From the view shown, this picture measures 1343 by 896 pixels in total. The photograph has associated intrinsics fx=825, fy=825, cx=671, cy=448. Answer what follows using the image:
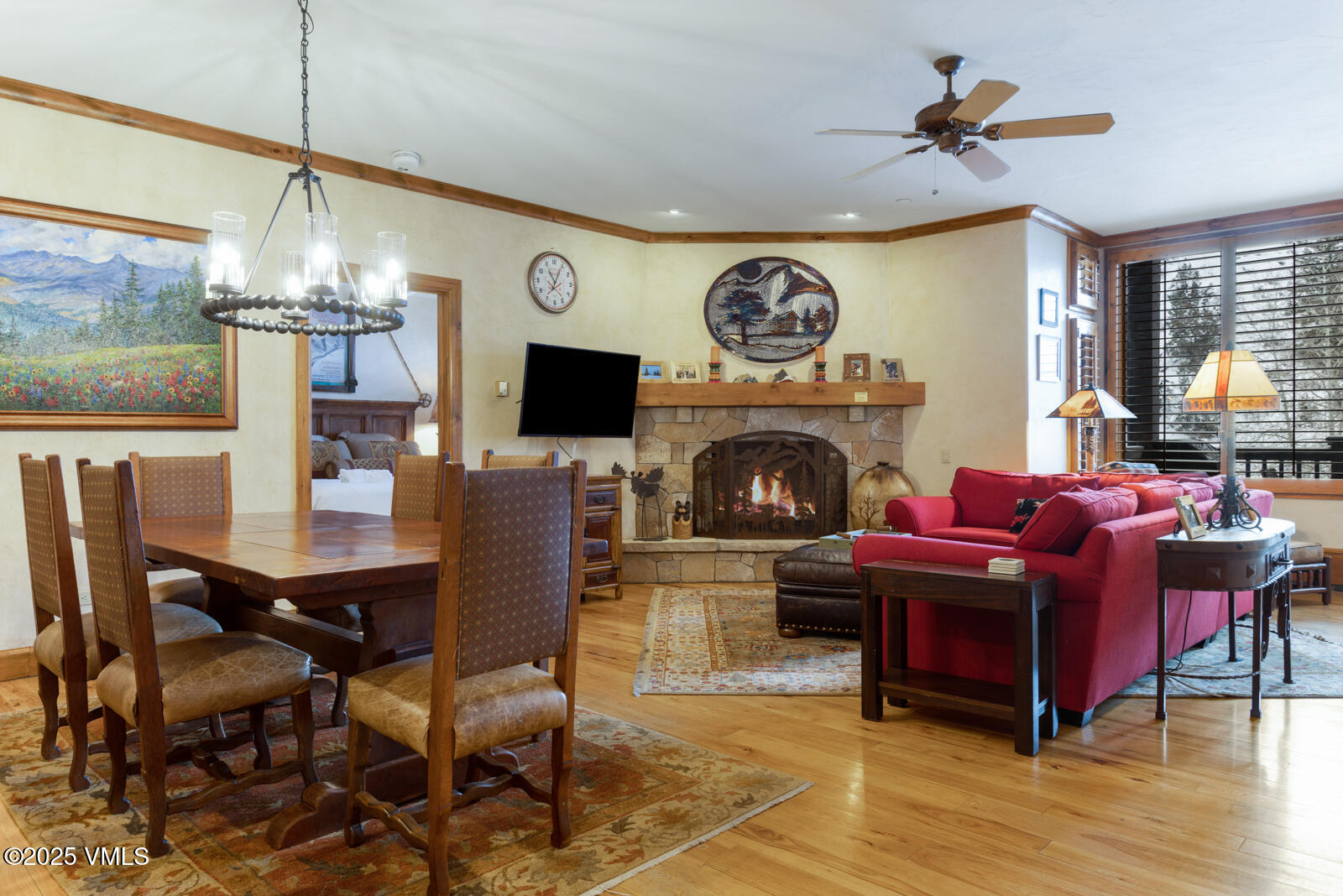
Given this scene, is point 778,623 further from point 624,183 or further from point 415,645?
point 624,183

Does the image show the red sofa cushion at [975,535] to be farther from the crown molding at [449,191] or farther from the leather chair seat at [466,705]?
the leather chair seat at [466,705]

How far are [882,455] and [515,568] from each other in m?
5.06

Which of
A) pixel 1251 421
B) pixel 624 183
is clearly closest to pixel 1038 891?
pixel 624 183

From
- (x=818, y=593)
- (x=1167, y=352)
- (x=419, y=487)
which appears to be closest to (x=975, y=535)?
(x=818, y=593)

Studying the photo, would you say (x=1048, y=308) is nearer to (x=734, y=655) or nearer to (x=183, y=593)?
(x=734, y=655)

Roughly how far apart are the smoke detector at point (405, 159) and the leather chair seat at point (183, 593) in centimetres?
259

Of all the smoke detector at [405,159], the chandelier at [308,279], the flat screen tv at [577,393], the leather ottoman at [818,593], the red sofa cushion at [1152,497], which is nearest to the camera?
the chandelier at [308,279]

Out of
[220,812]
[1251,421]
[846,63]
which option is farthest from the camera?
[1251,421]

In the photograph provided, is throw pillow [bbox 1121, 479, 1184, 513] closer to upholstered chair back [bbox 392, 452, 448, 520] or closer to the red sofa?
the red sofa

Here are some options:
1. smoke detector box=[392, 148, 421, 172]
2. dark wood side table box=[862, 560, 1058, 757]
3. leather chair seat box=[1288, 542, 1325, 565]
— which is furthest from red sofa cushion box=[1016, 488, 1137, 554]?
smoke detector box=[392, 148, 421, 172]

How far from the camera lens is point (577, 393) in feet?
19.2

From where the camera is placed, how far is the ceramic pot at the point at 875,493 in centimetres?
638

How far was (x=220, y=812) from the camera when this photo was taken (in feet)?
8.00

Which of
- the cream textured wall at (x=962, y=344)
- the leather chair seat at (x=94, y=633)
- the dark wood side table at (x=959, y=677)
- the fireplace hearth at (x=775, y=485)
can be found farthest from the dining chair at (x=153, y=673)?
the cream textured wall at (x=962, y=344)
